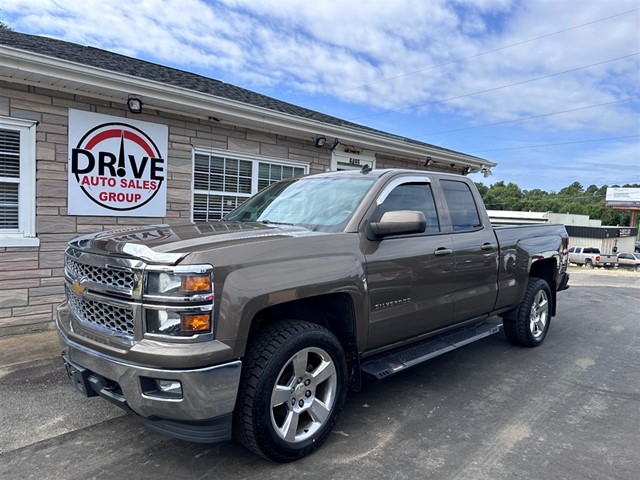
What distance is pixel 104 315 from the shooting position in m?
2.79

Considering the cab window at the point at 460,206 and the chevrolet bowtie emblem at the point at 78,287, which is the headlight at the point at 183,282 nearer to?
the chevrolet bowtie emblem at the point at 78,287

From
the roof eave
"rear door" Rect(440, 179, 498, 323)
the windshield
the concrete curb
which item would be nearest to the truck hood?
the windshield

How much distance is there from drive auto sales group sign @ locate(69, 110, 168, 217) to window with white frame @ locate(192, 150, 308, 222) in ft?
2.08

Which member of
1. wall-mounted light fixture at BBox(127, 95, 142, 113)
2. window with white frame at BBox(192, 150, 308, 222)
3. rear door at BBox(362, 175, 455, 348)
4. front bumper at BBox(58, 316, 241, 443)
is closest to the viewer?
front bumper at BBox(58, 316, 241, 443)

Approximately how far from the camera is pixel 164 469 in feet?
9.46

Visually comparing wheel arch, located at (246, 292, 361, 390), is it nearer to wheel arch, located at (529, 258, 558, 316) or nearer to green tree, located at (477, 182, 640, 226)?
wheel arch, located at (529, 258, 558, 316)

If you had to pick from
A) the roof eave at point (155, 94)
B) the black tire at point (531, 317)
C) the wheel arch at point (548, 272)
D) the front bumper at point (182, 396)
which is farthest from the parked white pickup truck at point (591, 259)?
the front bumper at point (182, 396)

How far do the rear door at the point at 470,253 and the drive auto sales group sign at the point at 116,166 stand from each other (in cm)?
435

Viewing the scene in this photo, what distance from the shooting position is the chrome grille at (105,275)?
2623 mm

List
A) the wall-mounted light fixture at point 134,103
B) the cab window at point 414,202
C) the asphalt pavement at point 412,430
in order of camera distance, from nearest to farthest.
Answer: the asphalt pavement at point 412,430 → the cab window at point 414,202 → the wall-mounted light fixture at point 134,103

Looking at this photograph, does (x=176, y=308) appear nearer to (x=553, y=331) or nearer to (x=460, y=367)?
(x=460, y=367)

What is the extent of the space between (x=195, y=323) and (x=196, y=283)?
222mm

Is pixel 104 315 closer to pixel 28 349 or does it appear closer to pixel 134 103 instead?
pixel 28 349

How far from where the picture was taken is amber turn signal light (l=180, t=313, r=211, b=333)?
8.25 ft
